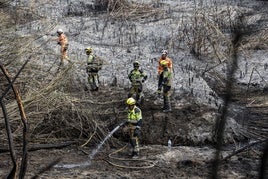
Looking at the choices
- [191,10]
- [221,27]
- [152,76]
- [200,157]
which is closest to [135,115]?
[200,157]

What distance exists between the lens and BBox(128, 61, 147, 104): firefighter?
1222cm

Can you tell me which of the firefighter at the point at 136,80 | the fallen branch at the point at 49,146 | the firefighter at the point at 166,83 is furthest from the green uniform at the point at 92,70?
the fallen branch at the point at 49,146

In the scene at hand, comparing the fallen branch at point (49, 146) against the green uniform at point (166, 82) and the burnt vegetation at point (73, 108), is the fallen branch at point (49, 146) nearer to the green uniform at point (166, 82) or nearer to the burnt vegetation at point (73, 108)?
the burnt vegetation at point (73, 108)

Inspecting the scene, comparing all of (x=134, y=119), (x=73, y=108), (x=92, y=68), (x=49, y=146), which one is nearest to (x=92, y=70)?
(x=92, y=68)

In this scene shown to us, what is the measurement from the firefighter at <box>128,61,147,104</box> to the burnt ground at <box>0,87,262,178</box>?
521mm

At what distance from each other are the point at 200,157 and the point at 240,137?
1.58m

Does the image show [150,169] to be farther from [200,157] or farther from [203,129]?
[203,129]

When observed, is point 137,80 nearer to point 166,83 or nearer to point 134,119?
point 166,83

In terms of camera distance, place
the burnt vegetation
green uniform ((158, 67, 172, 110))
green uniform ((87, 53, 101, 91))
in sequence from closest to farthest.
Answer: the burnt vegetation → green uniform ((158, 67, 172, 110)) → green uniform ((87, 53, 101, 91))

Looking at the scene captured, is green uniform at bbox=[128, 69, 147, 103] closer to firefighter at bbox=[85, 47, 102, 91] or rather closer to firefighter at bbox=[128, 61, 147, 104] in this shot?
firefighter at bbox=[128, 61, 147, 104]

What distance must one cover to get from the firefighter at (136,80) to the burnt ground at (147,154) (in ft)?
1.71

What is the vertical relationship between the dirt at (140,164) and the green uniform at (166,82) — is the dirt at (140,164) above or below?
below

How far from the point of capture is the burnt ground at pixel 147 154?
412 inches

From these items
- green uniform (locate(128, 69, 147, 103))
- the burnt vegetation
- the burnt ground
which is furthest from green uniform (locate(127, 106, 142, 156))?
green uniform (locate(128, 69, 147, 103))
